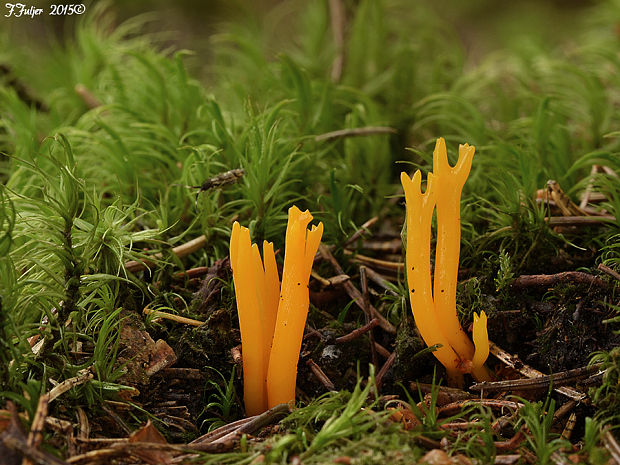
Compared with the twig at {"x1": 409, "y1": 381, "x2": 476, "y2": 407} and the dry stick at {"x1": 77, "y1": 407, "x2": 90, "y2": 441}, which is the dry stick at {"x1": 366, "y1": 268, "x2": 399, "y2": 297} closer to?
the twig at {"x1": 409, "y1": 381, "x2": 476, "y2": 407}

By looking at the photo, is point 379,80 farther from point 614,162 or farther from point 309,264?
point 309,264

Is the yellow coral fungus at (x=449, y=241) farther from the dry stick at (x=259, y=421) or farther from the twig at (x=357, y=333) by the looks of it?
the dry stick at (x=259, y=421)

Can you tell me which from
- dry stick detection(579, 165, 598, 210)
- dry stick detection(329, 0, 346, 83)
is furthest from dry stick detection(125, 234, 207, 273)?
dry stick detection(329, 0, 346, 83)

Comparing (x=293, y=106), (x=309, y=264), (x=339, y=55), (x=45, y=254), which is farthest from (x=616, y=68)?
(x=45, y=254)

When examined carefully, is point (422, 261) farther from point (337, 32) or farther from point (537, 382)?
point (337, 32)

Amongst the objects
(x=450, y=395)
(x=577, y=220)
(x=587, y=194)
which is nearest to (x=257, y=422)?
(x=450, y=395)
